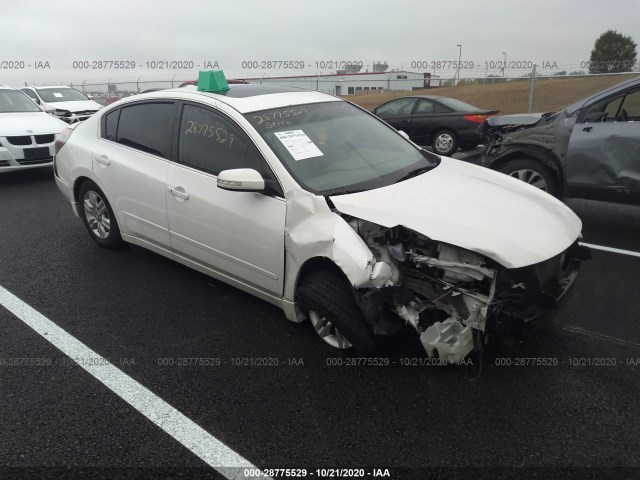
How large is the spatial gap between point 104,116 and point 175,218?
1602 millimetres

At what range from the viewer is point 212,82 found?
3.90 meters

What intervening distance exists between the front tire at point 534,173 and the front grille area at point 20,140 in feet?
23.7

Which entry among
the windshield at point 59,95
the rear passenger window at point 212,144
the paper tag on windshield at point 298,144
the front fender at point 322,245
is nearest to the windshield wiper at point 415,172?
the paper tag on windshield at point 298,144

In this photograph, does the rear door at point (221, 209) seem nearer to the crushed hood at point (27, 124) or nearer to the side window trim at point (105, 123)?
the side window trim at point (105, 123)

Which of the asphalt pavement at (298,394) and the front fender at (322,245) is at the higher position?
the front fender at (322,245)

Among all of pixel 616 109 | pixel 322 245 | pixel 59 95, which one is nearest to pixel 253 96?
pixel 322 245

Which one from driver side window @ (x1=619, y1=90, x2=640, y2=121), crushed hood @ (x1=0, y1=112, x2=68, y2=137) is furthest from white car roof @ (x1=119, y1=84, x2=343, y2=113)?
crushed hood @ (x1=0, y1=112, x2=68, y2=137)

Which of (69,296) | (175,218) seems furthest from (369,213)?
(69,296)

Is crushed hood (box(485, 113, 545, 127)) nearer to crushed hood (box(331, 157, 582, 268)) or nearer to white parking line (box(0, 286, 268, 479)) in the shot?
crushed hood (box(331, 157, 582, 268))

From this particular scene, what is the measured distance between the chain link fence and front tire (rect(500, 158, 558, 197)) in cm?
472

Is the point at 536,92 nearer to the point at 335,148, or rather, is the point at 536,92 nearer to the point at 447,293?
the point at 335,148

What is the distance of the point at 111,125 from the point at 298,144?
2.10 metres

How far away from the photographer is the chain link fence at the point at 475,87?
14.3 metres

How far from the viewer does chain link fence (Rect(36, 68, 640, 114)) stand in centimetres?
1427
